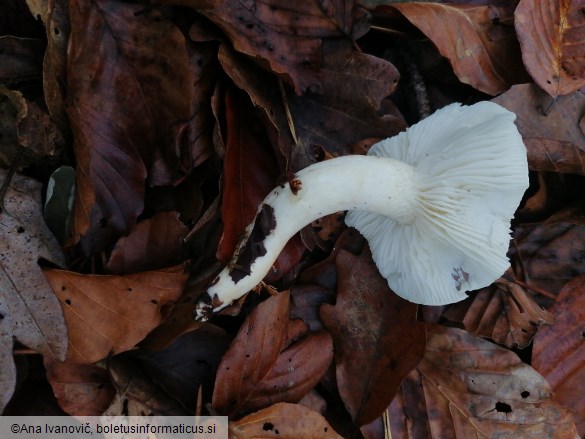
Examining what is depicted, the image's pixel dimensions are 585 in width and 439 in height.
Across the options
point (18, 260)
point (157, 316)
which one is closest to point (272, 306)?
point (157, 316)

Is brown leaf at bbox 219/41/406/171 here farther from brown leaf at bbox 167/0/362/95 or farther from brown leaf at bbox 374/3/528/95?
brown leaf at bbox 374/3/528/95

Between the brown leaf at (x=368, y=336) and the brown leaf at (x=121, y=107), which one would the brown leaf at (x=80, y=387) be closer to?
the brown leaf at (x=121, y=107)

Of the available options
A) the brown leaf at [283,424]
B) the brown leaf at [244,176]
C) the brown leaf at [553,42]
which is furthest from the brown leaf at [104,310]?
the brown leaf at [553,42]

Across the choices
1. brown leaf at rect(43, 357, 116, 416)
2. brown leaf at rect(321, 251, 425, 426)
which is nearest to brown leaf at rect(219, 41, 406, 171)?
brown leaf at rect(321, 251, 425, 426)

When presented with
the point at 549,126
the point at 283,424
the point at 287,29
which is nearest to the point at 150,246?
the point at 283,424

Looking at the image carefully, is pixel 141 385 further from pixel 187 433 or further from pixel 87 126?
pixel 87 126
